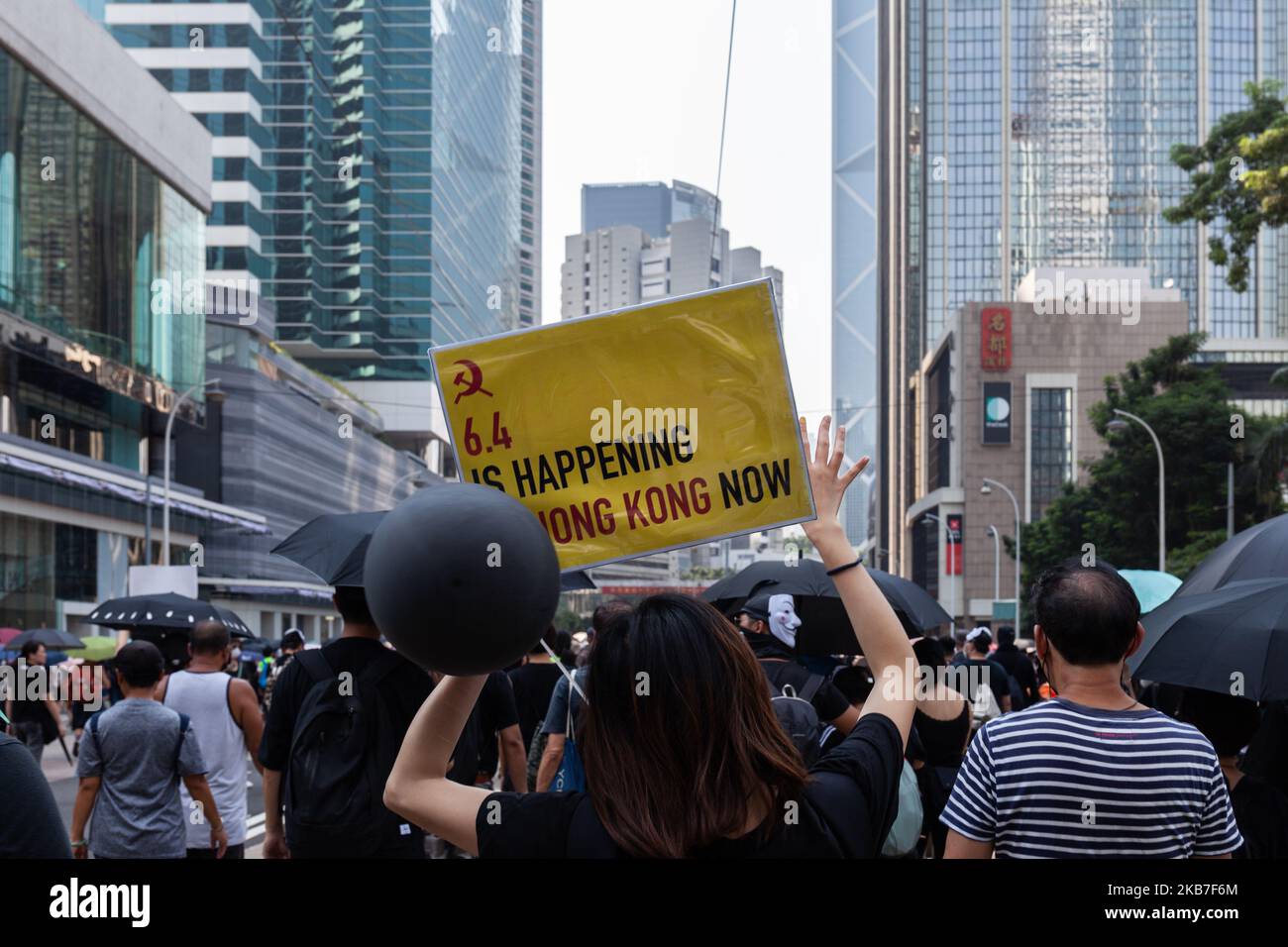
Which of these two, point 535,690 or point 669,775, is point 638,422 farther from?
point 535,690

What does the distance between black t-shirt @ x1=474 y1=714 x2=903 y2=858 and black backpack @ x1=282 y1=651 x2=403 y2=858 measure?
260 centimetres

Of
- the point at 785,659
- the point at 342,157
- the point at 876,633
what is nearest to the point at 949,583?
the point at 342,157

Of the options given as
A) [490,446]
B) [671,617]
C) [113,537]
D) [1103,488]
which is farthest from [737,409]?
[1103,488]

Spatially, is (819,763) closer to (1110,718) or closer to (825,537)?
(825,537)

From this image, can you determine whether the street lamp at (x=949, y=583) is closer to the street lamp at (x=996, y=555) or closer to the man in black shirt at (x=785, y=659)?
the street lamp at (x=996, y=555)

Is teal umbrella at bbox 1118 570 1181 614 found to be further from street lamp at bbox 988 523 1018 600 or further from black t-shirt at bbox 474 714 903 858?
street lamp at bbox 988 523 1018 600

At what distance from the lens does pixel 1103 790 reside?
3123 millimetres

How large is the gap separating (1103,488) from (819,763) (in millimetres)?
54602

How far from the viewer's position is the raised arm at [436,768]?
2355mm

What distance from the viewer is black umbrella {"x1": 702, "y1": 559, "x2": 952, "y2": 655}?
685 cm

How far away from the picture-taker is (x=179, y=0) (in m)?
80.2

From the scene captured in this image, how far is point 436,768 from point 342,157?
111 m

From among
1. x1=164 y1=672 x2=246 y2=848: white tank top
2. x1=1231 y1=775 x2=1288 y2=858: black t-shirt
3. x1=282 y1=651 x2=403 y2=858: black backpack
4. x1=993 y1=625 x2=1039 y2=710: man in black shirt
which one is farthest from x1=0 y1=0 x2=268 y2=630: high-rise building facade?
x1=1231 y1=775 x2=1288 y2=858: black t-shirt


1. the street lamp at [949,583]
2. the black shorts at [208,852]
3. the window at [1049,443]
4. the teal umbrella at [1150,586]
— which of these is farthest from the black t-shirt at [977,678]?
the window at [1049,443]
